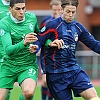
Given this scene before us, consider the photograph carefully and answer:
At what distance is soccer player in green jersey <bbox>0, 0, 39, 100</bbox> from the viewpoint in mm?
8711

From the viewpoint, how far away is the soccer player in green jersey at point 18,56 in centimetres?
871

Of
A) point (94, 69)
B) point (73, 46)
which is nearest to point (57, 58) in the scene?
point (73, 46)

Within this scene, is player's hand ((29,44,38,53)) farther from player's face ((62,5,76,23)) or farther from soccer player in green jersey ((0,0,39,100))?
player's face ((62,5,76,23))

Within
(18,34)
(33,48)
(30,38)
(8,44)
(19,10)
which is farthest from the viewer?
(18,34)

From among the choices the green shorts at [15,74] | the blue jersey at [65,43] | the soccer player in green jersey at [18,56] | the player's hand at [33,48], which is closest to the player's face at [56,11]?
the soccer player in green jersey at [18,56]

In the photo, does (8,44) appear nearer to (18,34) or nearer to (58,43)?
(18,34)

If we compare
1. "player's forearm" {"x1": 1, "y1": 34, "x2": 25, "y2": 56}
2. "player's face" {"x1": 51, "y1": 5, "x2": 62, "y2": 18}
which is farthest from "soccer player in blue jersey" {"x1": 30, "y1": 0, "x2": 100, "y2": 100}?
"player's face" {"x1": 51, "y1": 5, "x2": 62, "y2": 18}

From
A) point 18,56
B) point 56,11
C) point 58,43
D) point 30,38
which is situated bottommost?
point 56,11

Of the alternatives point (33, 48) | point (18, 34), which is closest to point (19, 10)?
point (18, 34)

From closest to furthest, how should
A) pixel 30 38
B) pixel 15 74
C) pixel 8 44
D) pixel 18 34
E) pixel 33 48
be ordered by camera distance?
pixel 30 38 < pixel 33 48 < pixel 8 44 < pixel 18 34 < pixel 15 74

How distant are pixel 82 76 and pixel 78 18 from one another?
681 inches

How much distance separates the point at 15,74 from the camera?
899 centimetres

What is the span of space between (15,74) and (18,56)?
306 millimetres

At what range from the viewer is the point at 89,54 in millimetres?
20953
